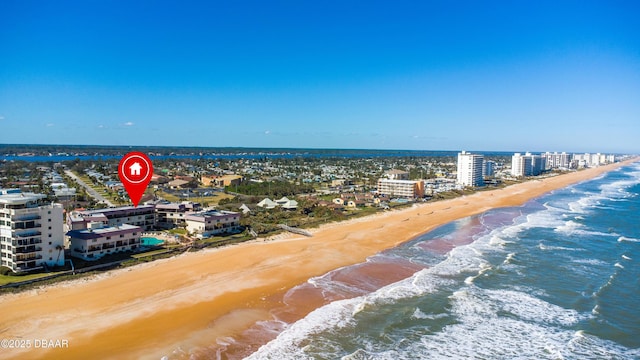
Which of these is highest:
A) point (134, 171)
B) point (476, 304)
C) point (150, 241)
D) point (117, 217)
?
point (134, 171)

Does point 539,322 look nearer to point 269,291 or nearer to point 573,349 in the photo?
point 573,349

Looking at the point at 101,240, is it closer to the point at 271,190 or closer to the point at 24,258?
the point at 24,258

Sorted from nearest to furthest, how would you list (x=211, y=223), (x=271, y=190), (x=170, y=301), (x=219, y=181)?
(x=170, y=301) → (x=211, y=223) → (x=271, y=190) → (x=219, y=181)

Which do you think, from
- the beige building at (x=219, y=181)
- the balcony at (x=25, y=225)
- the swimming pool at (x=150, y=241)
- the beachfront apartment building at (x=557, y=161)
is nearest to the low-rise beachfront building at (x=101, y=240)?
the swimming pool at (x=150, y=241)

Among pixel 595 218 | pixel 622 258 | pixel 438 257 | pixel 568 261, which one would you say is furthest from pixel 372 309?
pixel 595 218

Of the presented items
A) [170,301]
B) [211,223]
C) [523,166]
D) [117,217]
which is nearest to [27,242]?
[170,301]

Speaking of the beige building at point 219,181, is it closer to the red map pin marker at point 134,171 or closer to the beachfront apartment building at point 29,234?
the beachfront apartment building at point 29,234
